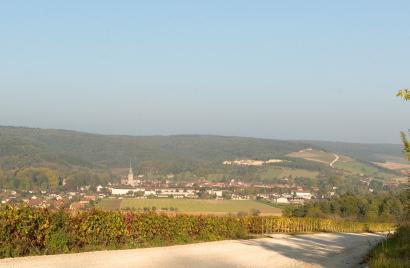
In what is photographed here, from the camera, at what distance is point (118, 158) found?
18762 centimetres

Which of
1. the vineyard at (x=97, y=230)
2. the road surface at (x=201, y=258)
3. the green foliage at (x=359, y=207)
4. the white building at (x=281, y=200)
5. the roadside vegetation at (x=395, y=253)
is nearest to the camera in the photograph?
the roadside vegetation at (x=395, y=253)

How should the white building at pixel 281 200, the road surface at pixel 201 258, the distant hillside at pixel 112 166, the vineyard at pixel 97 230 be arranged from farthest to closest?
the distant hillside at pixel 112 166
the white building at pixel 281 200
the vineyard at pixel 97 230
the road surface at pixel 201 258

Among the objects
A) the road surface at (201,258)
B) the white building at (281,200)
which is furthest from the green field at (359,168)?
the road surface at (201,258)

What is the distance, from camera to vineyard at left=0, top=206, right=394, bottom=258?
1708 centimetres

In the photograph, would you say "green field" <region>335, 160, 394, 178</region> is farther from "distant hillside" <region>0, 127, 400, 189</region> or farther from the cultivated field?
the cultivated field

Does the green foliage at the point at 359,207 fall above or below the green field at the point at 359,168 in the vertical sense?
below

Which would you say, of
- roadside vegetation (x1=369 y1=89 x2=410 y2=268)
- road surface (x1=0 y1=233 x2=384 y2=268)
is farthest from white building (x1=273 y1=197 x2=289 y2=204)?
roadside vegetation (x1=369 y1=89 x2=410 y2=268)

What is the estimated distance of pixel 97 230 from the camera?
20094 mm

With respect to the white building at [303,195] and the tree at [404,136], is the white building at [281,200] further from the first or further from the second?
the tree at [404,136]

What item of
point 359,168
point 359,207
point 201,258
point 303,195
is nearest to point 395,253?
point 201,258

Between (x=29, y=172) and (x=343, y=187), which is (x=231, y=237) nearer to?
(x=29, y=172)

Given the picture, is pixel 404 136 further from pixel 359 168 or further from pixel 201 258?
pixel 359 168

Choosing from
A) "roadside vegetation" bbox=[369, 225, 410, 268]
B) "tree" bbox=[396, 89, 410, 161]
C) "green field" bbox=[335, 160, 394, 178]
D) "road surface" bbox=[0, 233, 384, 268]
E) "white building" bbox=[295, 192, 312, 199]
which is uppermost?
"tree" bbox=[396, 89, 410, 161]

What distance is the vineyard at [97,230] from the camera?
1708 cm
